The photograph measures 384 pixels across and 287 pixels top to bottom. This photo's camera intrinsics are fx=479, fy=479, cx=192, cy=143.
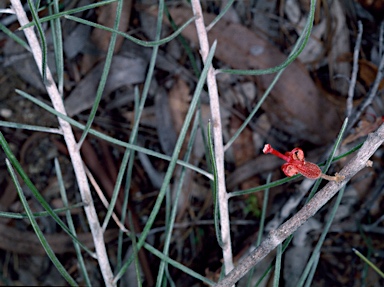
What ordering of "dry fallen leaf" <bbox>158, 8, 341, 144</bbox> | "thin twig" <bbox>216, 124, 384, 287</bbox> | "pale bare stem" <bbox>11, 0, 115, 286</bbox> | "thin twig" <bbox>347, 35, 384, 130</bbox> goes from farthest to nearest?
"dry fallen leaf" <bbox>158, 8, 341, 144</bbox>
"thin twig" <bbox>347, 35, 384, 130</bbox>
"pale bare stem" <bbox>11, 0, 115, 286</bbox>
"thin twig" <bbox>216, 124, 384, 287</bbox>

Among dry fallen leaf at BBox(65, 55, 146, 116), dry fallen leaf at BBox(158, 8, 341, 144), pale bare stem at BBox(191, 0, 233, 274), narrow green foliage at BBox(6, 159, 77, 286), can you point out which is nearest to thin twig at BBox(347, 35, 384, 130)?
dry fallen leaf at BBox(158, 8, 341, 144)

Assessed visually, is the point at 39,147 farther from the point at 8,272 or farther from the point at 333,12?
the point at 333,12

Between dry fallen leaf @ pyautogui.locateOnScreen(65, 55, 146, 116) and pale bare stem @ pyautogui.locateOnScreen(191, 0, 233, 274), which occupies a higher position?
pale bare stem @ pyautogui.locateOnScreen(191, 0, 233, 274)

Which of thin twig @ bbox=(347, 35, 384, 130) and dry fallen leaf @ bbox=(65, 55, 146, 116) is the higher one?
thin twig @ bbox=(347, 35, 384, 130)

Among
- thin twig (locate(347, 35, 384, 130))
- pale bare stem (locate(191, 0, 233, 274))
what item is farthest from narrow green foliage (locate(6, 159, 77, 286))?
thin twig (locate(347, 35, 384, 130))

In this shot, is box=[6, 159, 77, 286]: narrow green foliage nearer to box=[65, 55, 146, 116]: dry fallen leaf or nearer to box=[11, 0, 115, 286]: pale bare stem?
box=[11, 0, 115, 286]: pale bare stem

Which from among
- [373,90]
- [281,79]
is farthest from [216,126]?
[281,79]

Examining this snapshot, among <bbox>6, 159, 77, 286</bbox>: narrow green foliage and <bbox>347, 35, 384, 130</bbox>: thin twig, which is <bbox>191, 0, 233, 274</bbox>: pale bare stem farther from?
<bbox>347, 35, 384, 130</bbox>: thin twig

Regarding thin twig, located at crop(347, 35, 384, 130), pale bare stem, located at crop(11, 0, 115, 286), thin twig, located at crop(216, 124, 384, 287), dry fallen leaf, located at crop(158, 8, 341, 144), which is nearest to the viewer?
thin twig, located at crop(216, 124, 384, 287)

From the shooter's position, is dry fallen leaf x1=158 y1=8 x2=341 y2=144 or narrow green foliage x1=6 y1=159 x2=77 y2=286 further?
dry fallen leaf x1=158 y1=8 x2=341 y2=144

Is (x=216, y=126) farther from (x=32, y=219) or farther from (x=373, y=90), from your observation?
(x=373, y=90)

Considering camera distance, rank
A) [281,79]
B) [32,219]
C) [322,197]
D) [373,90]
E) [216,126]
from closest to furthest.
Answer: [322,197]
[32,219]
[216,126]
[373,90]
[281,79]
